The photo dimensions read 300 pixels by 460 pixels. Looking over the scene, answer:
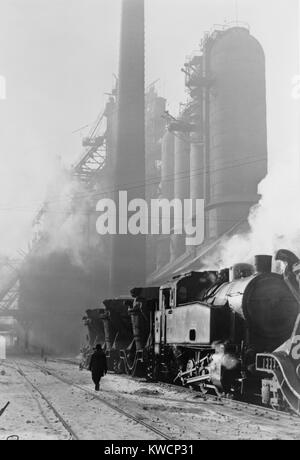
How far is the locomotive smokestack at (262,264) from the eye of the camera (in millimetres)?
11929

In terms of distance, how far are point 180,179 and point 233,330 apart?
35.3 meters

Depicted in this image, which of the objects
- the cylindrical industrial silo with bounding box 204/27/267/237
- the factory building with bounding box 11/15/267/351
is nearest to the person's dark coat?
the factory building with bounding box 11/15/267/351

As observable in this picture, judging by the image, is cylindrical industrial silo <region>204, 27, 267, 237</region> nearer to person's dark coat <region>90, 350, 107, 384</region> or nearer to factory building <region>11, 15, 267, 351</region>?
factory building <region>11, 15, 267, 351</region>

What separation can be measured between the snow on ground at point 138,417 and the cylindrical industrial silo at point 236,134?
2218 centimetres

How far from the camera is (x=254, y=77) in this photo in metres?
37.2

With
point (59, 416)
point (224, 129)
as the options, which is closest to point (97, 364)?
point (59, 416)

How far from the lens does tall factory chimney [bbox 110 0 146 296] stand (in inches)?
1409

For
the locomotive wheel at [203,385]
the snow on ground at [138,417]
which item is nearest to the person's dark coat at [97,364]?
the snow on ground at [138,417]

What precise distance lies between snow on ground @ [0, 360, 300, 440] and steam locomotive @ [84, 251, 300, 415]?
0.53 m

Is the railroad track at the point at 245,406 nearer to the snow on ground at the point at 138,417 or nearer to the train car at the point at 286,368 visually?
the snow on ground at the point at 138,417

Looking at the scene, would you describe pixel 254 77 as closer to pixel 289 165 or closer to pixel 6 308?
pixel 289 165

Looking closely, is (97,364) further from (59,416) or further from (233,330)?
(59,416)
